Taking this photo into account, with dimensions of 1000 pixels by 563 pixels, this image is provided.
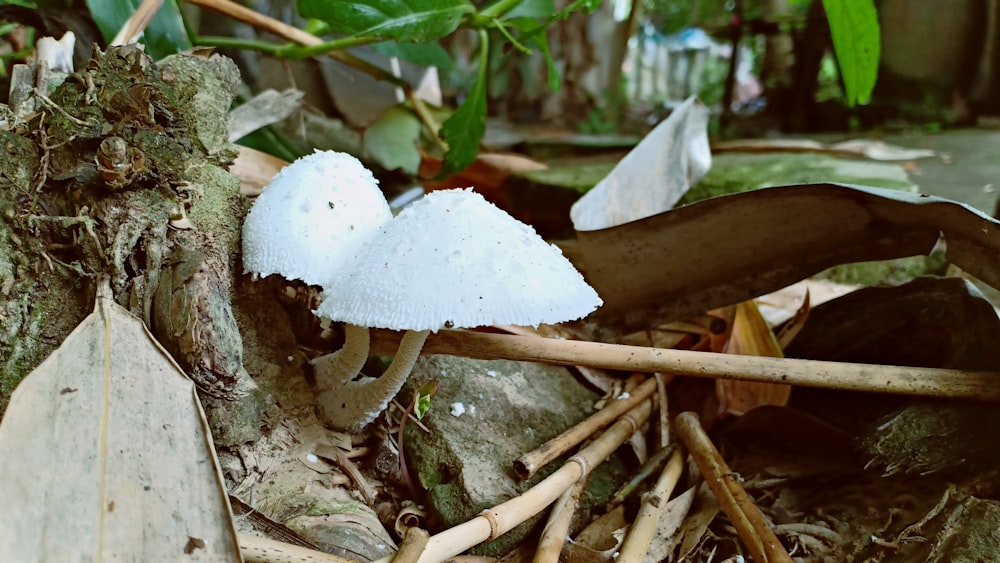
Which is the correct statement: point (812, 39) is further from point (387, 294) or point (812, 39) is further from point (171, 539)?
point (171, 539)

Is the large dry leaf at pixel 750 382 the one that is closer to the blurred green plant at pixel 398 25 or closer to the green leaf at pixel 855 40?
the green leaf at pixel 855 40

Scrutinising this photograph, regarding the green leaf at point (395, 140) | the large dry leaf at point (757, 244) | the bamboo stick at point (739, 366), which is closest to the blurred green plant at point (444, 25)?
the green leaf at point (395, 140)

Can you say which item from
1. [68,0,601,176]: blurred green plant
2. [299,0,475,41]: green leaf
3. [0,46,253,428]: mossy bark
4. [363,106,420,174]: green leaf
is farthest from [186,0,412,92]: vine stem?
[0,46,253,428]: mossy bark

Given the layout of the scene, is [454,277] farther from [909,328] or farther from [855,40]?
[855,40]

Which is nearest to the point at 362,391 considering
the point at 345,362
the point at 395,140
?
the point at 345,362

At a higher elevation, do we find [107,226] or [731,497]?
[107,226]

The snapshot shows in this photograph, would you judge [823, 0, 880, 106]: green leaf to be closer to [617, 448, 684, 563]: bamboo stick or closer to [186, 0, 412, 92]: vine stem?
[617, 448, 684, 563]: bamboo stick
